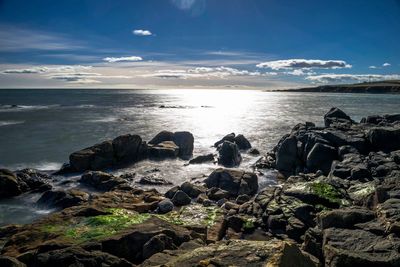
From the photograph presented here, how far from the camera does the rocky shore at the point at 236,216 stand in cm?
972

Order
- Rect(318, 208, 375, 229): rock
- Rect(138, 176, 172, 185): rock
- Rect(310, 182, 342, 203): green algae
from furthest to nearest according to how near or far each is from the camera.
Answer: Rect(138, 176, 172, 185): rock, Rect(310, 182, 342, 203): green algae, Rect(318, 208, 375, 229): rock

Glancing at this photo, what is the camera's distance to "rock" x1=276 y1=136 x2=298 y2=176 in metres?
30.6

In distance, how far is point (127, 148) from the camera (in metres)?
35.7

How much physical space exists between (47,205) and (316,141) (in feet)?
72.4

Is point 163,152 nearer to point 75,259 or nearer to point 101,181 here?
point 101,181

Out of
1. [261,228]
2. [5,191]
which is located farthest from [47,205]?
[261,228]

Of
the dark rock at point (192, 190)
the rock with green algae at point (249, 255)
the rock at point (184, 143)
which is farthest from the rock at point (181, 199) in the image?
the rock at point (184, 143)

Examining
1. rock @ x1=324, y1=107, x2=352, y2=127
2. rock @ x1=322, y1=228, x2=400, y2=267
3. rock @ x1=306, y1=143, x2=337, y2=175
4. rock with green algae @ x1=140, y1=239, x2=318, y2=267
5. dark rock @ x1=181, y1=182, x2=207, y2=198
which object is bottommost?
dark rock @ x1=181, y1=182, x2=207, y2=198

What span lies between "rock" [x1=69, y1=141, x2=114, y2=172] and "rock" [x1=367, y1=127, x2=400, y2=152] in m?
24.2

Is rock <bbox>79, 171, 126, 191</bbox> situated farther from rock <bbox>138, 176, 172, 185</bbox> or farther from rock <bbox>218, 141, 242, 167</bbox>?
rock <bbox>218, 141, 242, 167</bbox>

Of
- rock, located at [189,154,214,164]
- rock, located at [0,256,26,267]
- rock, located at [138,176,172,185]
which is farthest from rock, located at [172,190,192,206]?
Result: rock, located at [189,154,214,164]

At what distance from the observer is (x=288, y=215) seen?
53.7ft

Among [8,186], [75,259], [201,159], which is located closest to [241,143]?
[201,159]

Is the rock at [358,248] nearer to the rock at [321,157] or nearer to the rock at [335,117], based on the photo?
the rock at [321,157]
